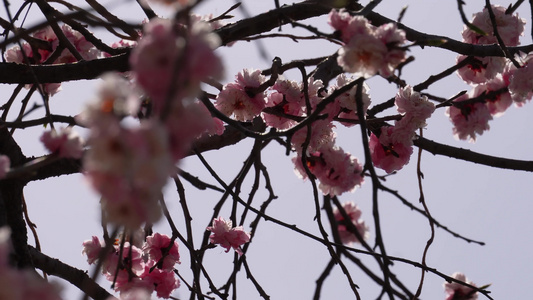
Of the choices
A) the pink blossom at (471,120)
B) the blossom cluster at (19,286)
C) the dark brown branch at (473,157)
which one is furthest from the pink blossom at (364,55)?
the pink blossom at (471,120)

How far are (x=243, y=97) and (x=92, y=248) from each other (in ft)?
2.28

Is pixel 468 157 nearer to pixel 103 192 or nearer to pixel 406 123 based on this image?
pixel 406 123

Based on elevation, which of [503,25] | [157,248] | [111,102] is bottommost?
[111,102]

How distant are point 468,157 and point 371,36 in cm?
119

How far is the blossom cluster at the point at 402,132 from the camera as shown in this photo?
6.49 feet

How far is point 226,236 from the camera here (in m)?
2.03

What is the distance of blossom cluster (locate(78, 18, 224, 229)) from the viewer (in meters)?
0.53

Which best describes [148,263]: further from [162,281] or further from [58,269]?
[58,269]

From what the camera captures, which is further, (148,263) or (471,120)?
(471,120)

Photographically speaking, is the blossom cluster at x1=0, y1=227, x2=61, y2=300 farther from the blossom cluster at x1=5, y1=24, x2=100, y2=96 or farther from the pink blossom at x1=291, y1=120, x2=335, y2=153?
the blossom cluster at x1=5, y1=24, x2=100, y2=96

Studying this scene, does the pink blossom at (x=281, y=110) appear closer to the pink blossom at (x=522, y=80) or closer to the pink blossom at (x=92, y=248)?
the pink blossom at (x=92, y=248)

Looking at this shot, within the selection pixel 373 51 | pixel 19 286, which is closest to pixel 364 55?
pixel 373 51

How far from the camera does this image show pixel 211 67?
582mm

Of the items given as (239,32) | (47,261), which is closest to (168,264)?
(47,261)
